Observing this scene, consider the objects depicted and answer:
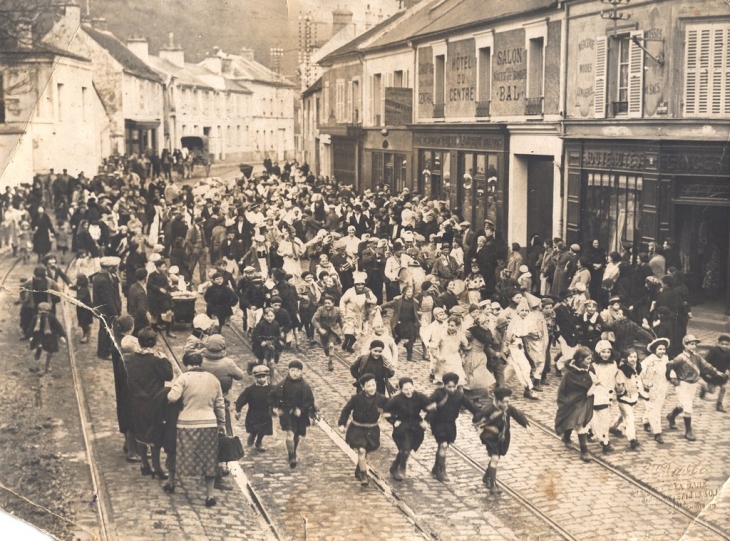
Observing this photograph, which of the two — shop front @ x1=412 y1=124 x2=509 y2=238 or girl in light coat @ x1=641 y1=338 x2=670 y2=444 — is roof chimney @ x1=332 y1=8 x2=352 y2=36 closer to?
shop front @ x1=412 y1=124 x2=509 y2=238

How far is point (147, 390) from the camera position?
26.3ft

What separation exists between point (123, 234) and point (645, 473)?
540 centimetres

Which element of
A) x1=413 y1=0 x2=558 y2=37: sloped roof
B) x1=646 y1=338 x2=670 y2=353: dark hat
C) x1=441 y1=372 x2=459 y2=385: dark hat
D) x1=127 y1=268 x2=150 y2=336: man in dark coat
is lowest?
x1=441 y1=372 x2=459 y2=385: dark hat

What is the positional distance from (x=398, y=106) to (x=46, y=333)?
4.61 metres

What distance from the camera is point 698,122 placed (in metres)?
9.04

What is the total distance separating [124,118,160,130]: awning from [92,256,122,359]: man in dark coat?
1.36m

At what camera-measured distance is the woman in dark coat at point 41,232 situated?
8469mm

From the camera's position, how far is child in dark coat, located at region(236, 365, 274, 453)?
810 centimetres

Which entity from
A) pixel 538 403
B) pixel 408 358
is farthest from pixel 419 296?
pixel 538 403

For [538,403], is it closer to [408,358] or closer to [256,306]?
[408,358]

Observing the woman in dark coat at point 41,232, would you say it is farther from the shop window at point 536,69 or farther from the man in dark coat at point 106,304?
the shop window at point 536,69

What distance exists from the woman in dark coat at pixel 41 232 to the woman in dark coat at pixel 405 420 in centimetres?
341

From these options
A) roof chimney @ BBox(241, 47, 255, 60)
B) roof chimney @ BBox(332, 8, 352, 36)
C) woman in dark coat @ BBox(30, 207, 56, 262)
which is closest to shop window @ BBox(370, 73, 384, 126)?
roof chimney @ BBox(332, 8, 352, 36)

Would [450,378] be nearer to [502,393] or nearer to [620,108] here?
[502,393]
